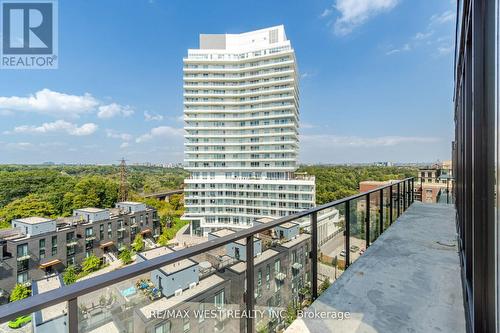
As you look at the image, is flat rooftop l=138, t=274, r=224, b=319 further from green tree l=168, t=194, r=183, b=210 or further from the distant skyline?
green tree l=168, t=194, r=183, b=210

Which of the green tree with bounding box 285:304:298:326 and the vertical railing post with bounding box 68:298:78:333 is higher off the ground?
the vertical railing post with bounding box 68:298:78:333

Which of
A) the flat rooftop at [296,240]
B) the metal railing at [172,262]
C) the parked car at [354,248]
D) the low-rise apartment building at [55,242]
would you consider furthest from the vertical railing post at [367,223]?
the low-rise apartment building at [55,242]

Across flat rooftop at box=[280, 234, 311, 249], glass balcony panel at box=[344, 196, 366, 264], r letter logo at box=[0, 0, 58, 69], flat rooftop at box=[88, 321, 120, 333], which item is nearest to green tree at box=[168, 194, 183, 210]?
r letter logo at box=[0, 0, 58, 69]

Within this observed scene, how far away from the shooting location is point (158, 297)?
3.13ft

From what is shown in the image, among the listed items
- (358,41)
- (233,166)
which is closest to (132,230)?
(233,166)

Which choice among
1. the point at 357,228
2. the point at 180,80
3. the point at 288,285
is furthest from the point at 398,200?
the point at 180,80

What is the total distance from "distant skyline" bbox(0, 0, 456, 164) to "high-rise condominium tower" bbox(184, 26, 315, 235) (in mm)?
3320

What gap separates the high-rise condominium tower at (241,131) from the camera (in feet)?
86.4

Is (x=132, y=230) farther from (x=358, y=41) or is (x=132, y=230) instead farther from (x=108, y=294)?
(x=358, y=41)

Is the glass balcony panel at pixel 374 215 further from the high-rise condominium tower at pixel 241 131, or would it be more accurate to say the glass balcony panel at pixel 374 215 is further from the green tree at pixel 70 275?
the high-rise condominium tower at pixel 241 131

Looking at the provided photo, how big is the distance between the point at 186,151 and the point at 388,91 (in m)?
22.4

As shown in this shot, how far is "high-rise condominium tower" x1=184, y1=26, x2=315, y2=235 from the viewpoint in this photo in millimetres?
26344

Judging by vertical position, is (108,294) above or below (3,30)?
below

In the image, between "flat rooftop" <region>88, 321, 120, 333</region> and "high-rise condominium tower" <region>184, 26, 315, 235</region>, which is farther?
"high-rise condominium tower" <region>184, 26, 315, 235</region>
